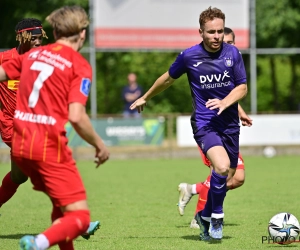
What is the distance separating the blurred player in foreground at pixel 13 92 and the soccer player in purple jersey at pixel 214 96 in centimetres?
115

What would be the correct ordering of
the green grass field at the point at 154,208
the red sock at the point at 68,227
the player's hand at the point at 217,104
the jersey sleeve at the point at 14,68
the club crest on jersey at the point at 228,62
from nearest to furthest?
1. the red sock at the point at 68,227
2. the jersey sleeve at the point at 14,68
3. the player's hand at the point at 217,104
4. the club crest on jersey at the point at 228,62
5. the green grass field at the point at 154,208

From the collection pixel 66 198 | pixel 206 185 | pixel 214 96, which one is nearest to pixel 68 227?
pixel 66 198

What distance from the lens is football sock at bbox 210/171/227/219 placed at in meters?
7.30

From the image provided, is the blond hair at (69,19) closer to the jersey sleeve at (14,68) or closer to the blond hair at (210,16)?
the jersey sleeve at (14,68)

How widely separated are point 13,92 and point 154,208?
3228 mm

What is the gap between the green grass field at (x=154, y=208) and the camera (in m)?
7.54

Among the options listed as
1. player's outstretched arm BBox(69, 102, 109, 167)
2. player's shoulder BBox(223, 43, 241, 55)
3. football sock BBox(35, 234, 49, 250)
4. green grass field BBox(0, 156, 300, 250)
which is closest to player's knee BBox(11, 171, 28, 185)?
green grass field BBox(0, 156, 300, 250)

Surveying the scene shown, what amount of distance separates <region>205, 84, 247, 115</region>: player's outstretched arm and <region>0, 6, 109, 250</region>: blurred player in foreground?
1880 mm

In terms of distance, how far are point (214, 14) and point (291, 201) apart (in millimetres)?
4237

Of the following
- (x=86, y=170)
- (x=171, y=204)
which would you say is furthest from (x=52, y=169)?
(x=86, y=170)

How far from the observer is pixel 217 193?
24.1ft

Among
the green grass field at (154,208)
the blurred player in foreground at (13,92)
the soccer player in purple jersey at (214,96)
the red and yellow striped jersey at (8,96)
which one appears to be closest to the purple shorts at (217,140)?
the soccer player in purple jersey at (214,96)

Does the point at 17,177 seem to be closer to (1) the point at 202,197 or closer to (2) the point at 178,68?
Result: (2) the point at 178,68

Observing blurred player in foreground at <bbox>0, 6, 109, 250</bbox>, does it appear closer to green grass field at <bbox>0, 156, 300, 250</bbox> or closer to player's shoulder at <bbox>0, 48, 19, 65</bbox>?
green grass field at <bbox>0, 156, 300, 250</bbox>
